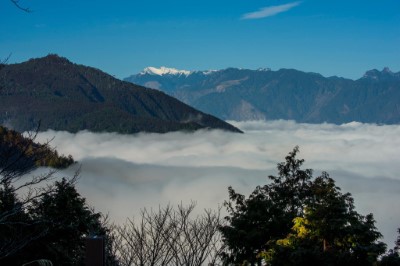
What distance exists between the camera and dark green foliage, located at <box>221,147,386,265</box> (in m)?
20.8

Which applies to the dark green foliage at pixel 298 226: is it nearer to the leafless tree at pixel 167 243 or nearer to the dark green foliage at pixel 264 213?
the dark green foliage at pixel 264 213

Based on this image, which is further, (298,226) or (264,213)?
(264,213)

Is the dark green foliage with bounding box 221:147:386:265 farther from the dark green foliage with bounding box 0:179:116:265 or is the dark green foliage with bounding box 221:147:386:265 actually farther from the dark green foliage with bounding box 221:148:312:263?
the dark green foliage with bounding box 0:179:116:265

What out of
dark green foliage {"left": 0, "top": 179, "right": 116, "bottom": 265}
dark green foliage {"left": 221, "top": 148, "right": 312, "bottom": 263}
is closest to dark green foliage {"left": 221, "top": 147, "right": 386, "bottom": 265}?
dark green foliage {"left": 221, "top": 148, "right": 312, "bottom": 263}

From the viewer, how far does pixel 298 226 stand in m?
24.6

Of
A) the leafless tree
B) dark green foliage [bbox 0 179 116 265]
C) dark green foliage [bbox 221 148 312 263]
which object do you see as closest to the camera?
the leafless tree

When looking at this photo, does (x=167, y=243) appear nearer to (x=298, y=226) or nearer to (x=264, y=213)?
(x=298, y=226)

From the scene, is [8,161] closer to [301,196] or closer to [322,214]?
[322,214]

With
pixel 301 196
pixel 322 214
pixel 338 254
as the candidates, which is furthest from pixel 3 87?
pixel 301 196

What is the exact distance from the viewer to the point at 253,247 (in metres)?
29.5

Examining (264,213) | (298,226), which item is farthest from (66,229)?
(298,226)

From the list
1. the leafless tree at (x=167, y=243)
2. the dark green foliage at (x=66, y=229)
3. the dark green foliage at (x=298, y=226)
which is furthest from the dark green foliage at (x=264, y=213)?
the leafless tree at (x=167, y=243)

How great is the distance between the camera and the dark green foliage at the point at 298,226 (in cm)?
2078

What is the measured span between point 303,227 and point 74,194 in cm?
1142
